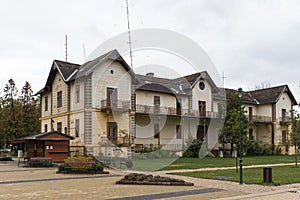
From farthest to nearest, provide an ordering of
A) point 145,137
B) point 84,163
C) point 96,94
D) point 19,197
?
point 145,137
point 96,94
point 84,163
point 19,197

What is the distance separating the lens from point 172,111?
3891 cm

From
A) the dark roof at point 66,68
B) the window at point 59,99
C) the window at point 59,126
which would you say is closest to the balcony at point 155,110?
the dark roof at point 66,68

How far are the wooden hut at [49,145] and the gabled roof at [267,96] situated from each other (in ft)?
87.0

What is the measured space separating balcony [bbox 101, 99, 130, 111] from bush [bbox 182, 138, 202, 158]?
801 cm

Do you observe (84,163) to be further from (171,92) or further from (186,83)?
(186,83)

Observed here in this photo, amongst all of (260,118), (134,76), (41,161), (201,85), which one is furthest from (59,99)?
(260,118)

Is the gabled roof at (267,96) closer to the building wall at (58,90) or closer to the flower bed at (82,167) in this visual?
the building wall at (58,90)

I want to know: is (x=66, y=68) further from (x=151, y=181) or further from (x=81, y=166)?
(x=151, y=181)

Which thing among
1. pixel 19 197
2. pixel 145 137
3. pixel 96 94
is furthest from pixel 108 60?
pixel 19 197

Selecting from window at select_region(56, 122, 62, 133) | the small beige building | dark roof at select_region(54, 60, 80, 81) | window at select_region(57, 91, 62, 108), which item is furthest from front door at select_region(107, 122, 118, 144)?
the small beige building

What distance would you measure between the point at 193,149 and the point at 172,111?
4.39 meters

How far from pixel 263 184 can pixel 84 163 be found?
9081 millimetres

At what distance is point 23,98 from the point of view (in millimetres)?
47125

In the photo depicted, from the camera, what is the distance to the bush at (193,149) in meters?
37.9
